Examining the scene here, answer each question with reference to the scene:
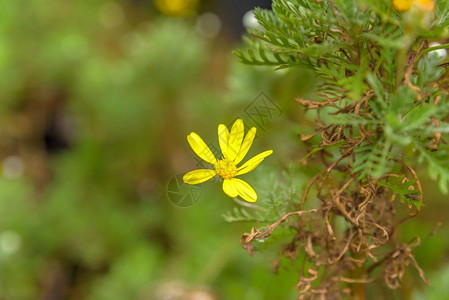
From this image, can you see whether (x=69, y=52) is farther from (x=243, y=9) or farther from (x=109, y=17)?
(x=243, y=9)

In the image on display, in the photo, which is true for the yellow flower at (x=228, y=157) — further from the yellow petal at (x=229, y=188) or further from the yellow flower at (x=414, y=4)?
the yellow flower at (x=414, y=4)

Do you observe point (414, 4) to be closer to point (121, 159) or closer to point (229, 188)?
point (229, 188)

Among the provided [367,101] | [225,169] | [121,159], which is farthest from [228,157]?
[121,159]

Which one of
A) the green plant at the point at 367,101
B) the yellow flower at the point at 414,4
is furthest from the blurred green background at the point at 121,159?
the yellow flower at the point at 414,4

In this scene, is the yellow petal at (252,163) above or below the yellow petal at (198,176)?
below

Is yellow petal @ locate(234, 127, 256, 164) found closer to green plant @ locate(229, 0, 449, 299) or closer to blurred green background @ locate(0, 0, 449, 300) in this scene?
green plant @ locate(229, 0, 449, 299)
